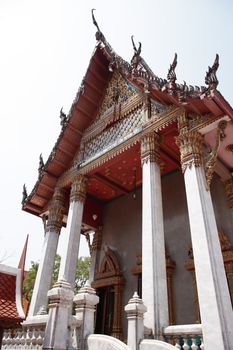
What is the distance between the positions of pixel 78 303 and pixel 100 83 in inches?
326

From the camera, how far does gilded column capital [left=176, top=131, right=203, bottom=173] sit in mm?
6152

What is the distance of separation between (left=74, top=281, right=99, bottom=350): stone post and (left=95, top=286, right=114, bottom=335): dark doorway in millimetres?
5209

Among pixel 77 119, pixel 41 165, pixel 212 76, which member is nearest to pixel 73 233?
pixel 41 165

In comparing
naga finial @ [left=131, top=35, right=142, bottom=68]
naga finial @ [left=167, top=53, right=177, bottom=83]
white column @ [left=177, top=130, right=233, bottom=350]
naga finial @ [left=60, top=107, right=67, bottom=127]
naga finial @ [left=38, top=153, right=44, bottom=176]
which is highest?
naga finial @ [left=60, top=107, right=67, bottom=127]

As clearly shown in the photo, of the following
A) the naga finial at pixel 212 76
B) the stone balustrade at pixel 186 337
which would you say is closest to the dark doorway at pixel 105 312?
the stone balustrade at pixel 186 337

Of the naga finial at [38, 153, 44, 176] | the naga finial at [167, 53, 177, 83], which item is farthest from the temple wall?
the naga finial at [167, 53, 177, 83]

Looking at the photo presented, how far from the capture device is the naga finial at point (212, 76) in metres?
5.73

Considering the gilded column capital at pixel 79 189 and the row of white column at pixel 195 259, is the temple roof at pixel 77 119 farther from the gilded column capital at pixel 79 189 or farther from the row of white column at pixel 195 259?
the row of white column at pixel 195 259

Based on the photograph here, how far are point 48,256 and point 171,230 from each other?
4.07 metres

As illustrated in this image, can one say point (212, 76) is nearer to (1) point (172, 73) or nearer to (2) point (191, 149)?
(1) point (172, 73)

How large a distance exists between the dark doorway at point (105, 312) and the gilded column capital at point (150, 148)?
204 inches

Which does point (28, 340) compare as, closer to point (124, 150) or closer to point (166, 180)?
point (124, 150)

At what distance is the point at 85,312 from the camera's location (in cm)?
471

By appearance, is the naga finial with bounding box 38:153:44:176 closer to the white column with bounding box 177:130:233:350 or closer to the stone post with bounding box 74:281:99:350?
the white column with bounding box 177:130:233:350
